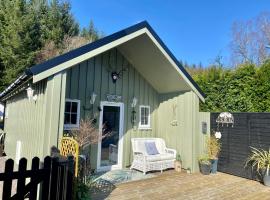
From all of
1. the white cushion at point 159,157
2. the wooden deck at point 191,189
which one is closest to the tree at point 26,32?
the white cushion at point 159,157

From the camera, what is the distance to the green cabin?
21.1 ft

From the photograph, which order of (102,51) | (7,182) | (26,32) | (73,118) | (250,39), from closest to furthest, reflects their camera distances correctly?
(7,182), (102,51), (73,118), (26,32), (250,39)

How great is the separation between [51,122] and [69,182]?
170 cm

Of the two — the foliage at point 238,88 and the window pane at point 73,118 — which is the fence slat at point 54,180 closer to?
the window pane at point 73,118

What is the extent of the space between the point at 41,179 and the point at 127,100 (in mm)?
5556

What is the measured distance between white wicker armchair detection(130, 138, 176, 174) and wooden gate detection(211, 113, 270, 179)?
5.40ft

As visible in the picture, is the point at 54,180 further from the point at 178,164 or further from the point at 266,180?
the point at 266,180

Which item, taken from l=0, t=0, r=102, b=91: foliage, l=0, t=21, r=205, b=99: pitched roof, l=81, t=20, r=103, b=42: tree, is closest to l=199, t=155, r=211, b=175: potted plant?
l=0, t=21, r=205, b=99: pitched roof

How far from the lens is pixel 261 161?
6422 mm

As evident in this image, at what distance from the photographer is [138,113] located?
8555 mm

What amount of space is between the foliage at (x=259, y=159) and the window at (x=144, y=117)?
3505 millimetres

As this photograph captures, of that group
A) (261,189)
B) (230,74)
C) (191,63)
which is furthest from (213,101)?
(191,63)

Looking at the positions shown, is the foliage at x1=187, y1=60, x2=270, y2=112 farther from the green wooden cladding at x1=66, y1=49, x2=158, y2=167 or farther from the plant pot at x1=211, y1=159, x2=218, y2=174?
the green wooden cladding at x1=66, y1=49, x2=158, y2=167

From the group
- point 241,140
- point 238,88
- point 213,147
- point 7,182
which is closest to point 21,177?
point 7,182
